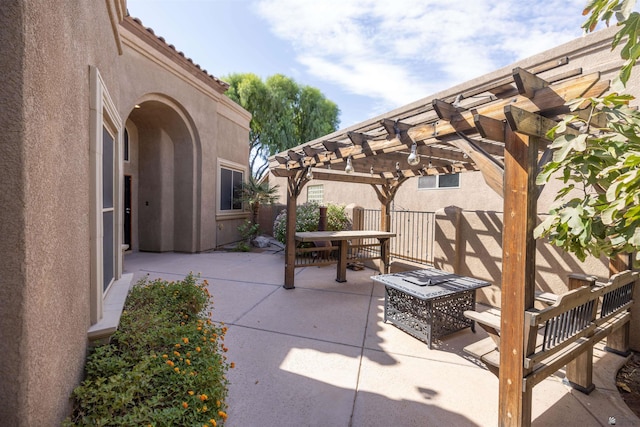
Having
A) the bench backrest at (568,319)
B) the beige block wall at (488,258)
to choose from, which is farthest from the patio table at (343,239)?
the bench backrest at (568,319)

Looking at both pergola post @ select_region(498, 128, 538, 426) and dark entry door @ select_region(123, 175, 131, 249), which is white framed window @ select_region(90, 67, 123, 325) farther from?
dark entry door @ select_region(123, 175, 131, 249)

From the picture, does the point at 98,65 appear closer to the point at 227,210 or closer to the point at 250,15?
the point at 250,15

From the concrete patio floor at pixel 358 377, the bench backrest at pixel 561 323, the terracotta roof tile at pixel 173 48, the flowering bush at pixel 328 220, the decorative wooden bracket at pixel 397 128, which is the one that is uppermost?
the terracotta roof tile at pixel 173 48

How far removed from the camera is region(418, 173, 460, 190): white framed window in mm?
7426

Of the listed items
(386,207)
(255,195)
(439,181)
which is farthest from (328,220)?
(255,195)

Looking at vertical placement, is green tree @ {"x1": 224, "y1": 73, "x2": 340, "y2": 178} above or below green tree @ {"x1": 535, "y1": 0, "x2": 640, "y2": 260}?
above

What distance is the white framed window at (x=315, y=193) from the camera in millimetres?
12819

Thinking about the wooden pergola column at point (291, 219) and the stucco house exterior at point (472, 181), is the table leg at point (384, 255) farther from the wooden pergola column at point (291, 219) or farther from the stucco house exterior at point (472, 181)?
the wooden pergola column at point (291, 219)

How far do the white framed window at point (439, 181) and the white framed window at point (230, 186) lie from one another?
6.74m

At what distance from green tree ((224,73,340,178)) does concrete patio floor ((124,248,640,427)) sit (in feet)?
55.0

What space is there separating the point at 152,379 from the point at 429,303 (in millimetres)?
3188

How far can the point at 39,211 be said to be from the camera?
4.35 ft

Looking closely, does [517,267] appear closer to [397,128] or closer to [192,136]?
[397,128]

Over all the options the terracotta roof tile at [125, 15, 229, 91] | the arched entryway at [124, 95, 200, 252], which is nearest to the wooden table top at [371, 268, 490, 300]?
the arched entryway at [124, 95, 200, 252]
